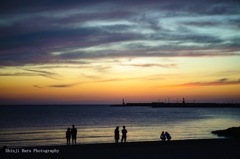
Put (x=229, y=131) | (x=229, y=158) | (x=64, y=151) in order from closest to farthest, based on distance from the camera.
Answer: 1. (x=229, y=158)
2. (x=64, y=151)
3. (x=229, y=131)

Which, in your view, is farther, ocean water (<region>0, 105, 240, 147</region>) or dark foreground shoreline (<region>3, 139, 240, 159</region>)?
ocean water (<region>0, 105, 240, 147</region>)

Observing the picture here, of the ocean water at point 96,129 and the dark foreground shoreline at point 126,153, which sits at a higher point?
the dark foreground shoreline at point 126,153

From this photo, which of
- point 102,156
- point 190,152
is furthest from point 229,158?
point 102,156

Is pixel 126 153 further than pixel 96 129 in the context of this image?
No

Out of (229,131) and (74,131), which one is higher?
(74,131)

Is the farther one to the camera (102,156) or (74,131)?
(74,131)

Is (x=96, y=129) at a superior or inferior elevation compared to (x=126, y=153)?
inferior

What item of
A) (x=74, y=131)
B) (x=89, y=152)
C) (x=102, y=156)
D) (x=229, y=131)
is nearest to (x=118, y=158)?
(x=102, y=156)

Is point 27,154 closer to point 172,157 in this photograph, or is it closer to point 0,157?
point 0,157

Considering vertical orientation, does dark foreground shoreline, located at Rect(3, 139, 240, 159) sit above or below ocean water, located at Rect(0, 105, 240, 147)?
above

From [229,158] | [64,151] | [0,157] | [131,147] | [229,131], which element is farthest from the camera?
[229,131]

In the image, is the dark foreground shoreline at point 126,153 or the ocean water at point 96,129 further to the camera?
the ocean water at point 96,129

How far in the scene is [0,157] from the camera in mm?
13508

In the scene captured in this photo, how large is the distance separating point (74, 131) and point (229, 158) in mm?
11688
